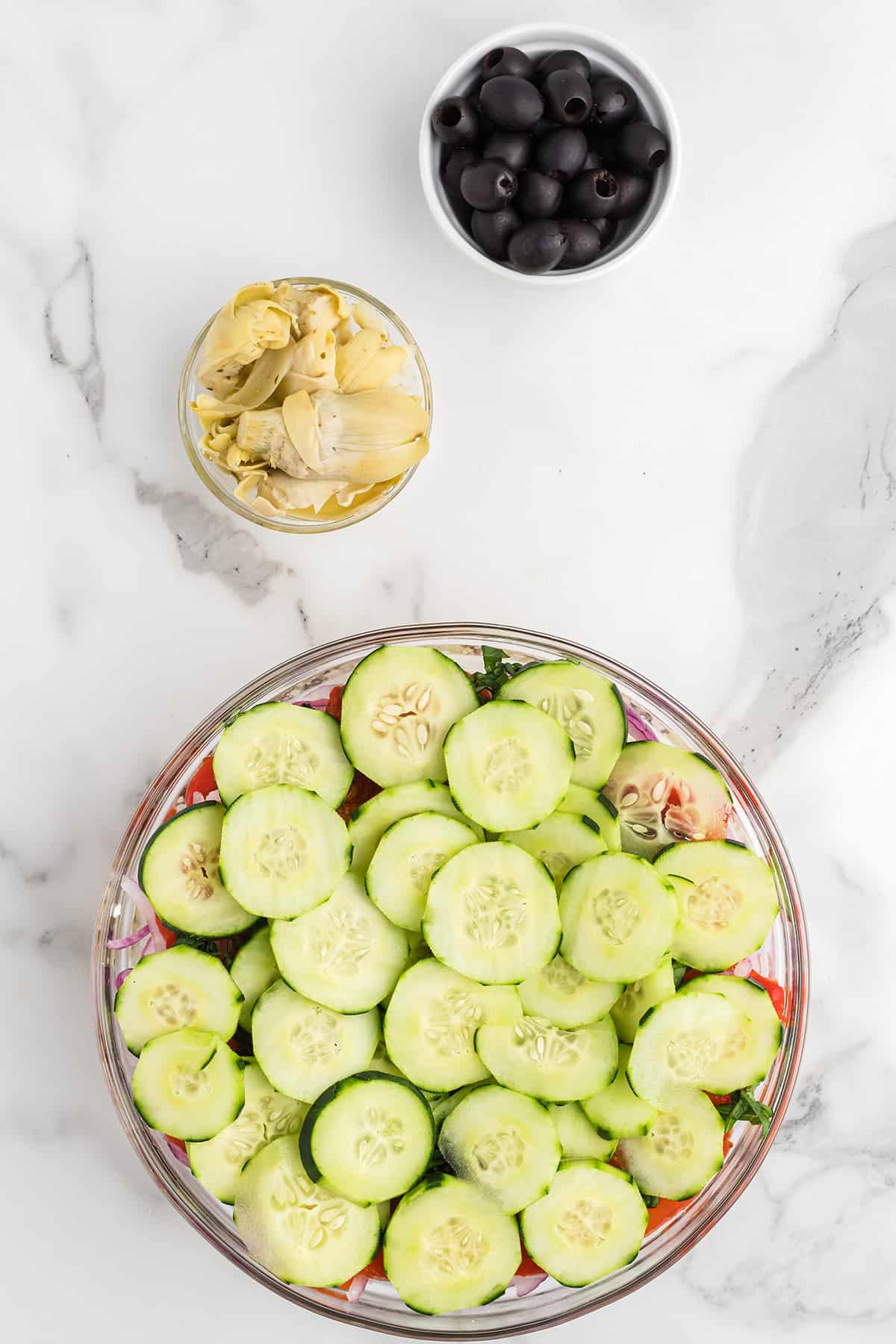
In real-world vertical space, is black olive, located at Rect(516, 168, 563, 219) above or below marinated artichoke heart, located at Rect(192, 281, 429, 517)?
above

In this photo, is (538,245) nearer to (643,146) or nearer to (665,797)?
(643,146)

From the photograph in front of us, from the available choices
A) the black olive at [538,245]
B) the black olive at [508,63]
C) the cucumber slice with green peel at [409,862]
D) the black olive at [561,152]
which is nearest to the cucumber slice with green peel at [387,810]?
the cucumber slice with green peel at [409,862]

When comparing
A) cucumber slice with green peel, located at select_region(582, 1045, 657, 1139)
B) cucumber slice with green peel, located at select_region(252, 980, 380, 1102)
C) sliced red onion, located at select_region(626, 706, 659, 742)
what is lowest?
cucumber slice with green peel, located at select_region(252, 980, 380, 1102)

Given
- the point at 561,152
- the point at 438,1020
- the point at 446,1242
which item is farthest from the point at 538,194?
the point at 446,1242

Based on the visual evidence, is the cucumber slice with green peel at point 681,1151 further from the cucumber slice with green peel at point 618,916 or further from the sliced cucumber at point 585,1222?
the cucumber slice with green peel at point 618,916

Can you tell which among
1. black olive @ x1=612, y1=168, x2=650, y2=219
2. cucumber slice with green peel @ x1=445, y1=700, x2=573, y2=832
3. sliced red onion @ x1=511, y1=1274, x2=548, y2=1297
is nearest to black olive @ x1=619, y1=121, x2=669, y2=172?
black olive @ x1=612, y1=168, x2=650, y2=219

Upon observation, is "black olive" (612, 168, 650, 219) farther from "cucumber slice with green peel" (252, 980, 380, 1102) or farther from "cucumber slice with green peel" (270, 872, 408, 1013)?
"cucumber slice with green peel" (252, 980, 380, 1102)

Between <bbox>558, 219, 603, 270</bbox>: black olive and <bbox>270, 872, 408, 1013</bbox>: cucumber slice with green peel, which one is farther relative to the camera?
<bbox>558, 219, 603, 270</bbox>: black olive

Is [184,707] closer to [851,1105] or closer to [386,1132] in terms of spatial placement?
[386,1132]
